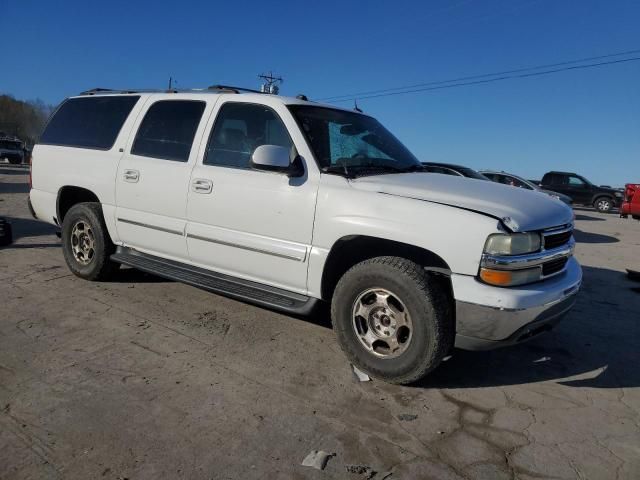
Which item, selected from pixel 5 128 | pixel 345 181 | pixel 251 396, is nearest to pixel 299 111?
pixel 345 181

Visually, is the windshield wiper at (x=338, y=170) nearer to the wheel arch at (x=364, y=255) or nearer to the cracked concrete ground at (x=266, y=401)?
the wheel arch at (x=364, y=255)

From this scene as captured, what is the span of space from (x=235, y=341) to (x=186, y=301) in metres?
1.13

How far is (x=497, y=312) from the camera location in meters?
2.99

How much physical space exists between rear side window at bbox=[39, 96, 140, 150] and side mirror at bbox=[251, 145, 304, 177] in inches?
84.4

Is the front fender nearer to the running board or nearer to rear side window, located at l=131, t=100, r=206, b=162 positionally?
the running board

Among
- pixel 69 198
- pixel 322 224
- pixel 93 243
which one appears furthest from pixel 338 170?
pixel 69 198

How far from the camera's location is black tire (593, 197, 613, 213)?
24203 mm

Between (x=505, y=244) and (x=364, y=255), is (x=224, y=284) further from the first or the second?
(x=505, y=244)

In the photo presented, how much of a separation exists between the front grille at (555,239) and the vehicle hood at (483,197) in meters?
0.08

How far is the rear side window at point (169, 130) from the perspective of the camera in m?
4.42

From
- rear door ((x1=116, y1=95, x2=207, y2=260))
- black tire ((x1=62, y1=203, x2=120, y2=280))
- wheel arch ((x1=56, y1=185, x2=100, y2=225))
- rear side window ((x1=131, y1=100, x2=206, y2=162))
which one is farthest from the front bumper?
wheel arch ((x1=56, y1=185, x2=100, y2=225))

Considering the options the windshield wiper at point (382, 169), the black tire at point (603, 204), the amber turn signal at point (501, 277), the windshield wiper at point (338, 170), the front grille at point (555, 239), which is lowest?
the black tire at point (603, 204)

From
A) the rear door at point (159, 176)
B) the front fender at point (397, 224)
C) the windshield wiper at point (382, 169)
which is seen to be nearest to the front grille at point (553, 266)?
the front fender at point (397, 224)

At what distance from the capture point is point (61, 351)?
360 centimetres
